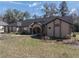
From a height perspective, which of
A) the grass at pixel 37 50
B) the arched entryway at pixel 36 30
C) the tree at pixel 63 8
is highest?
the tree at pixel 63 8

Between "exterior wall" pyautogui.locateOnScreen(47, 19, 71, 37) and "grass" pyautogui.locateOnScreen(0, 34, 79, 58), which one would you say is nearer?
"grass" pyautogui.locateOnScreen(0, 34, 79, 58)

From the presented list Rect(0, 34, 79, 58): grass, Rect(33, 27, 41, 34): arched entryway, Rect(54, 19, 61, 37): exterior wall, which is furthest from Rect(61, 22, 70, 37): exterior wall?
Rect(0, 34, 79, 58): grass

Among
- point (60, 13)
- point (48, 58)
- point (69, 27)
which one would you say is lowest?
point (48, 58)

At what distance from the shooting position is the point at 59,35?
79.4 feet

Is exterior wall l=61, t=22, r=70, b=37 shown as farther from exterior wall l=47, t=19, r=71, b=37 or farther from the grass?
the grass

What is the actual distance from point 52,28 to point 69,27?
2.11 metres

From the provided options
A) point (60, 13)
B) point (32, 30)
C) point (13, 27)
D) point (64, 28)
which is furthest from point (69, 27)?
point (60, 13)

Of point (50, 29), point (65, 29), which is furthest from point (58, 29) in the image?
point (50, 29)

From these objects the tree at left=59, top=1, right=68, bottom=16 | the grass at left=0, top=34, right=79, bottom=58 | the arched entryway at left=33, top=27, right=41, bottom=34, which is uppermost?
the tree at left=59, top=1, right=68, bottom=16

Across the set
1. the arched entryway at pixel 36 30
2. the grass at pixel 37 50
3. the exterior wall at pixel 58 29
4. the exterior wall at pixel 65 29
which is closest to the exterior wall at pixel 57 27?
the exterior wall at pixel 58 29

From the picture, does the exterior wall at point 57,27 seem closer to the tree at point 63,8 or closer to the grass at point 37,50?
the tree at point 63,8

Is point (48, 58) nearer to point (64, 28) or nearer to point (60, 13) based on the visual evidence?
point (64, 28)

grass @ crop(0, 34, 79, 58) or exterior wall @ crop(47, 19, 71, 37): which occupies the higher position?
exterior wall @ crop(47, 19, 71, 37)

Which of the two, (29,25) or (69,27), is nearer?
(69,27)
